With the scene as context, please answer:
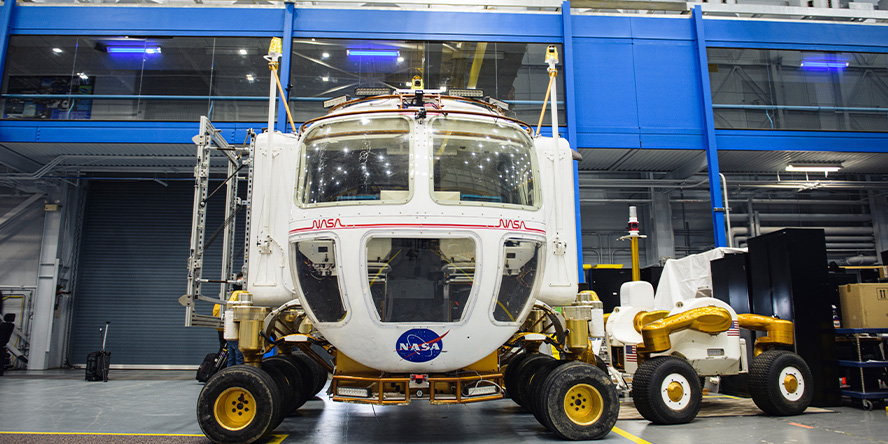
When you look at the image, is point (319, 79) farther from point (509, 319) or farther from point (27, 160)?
point (509, 319)

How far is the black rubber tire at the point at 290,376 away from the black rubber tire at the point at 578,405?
2.21 meters

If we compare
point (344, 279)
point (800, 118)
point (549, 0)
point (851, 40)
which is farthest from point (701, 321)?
point (851, 40)

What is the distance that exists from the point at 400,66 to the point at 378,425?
8.20 metres

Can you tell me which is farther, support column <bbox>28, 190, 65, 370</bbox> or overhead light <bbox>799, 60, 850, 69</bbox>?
support column <bbox>28, 190, 65, 370</bbox>

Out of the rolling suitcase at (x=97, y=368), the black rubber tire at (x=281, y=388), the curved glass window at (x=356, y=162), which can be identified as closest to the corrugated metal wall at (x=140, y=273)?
the rolling suitcase at (x=97, y=368)

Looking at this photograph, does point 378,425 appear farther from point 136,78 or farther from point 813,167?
point 813,167

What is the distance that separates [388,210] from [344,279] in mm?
590

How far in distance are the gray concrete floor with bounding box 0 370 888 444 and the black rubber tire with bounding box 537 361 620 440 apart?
0.77 ft

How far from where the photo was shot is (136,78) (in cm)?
1167

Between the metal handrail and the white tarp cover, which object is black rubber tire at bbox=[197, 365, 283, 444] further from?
the metal handrail

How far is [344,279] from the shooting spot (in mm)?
3883

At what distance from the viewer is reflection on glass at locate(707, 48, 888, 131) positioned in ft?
40.1

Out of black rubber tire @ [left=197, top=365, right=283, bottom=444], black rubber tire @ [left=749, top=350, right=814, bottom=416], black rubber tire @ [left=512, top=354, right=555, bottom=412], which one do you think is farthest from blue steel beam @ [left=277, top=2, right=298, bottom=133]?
black rubber tire @ [left=749, top=350, right=814, bottom=416]

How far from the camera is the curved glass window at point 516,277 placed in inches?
162
